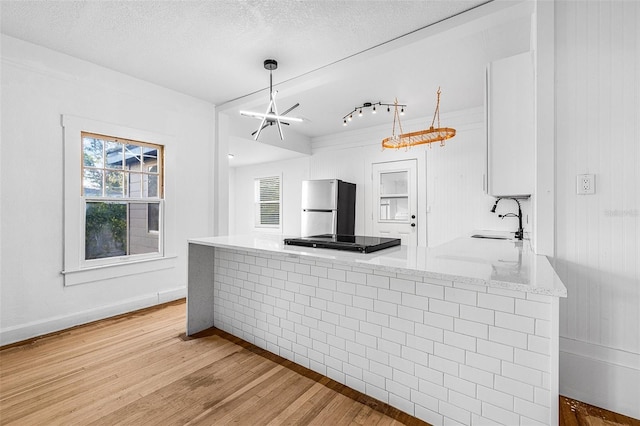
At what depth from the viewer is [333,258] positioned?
159cm

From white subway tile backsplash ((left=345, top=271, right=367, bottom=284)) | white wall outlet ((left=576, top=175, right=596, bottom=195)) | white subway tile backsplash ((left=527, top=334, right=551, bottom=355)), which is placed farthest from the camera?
white subway tile backsplash ((left=345, top=271, right=367, bottom=284))

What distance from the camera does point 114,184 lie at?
3348 mm

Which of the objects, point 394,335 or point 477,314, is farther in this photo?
point 394,335

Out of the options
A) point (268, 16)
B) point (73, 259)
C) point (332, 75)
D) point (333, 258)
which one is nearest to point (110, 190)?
point (73, 259)

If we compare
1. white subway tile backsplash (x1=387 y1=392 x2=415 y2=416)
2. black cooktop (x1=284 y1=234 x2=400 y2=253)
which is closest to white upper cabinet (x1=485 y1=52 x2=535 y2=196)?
black cooktop (x1=284 y1=234 x2=400 y2=253)

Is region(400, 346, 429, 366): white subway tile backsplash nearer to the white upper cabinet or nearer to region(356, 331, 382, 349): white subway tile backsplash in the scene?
region(356, 331, 382, 349): white subway tile backsplash

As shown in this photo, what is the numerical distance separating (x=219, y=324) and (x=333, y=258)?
1.77 metres

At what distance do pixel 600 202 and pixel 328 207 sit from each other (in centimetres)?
383

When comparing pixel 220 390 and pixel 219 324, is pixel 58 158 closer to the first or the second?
pixel 219 324

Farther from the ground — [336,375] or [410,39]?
[410,39]

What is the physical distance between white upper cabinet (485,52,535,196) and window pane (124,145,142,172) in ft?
11.9

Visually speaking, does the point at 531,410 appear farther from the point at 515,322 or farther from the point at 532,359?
the point at 515,322

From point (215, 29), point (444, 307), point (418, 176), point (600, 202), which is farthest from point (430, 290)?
point (418, 176)

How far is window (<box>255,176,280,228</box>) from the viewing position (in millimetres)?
6770
